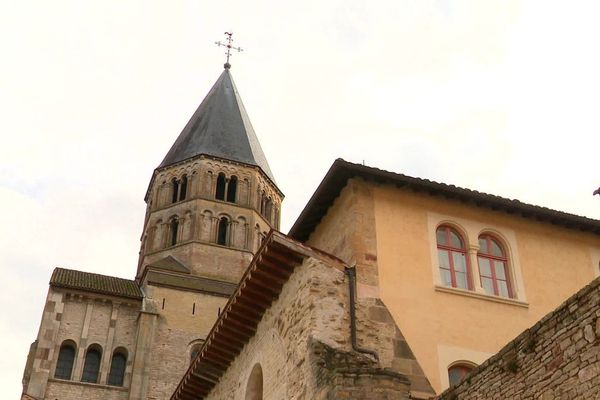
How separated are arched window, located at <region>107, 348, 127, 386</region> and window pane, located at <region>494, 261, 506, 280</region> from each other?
21.9 m

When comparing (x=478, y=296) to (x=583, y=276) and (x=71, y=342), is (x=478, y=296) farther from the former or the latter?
(x=71, y=342)

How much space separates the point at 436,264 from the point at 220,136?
94.9ft

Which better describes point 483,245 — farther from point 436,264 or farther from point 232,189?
point 232,189

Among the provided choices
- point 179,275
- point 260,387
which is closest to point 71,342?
point 179,275

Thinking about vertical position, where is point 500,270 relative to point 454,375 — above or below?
above

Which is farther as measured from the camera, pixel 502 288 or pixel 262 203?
pixel 262 203

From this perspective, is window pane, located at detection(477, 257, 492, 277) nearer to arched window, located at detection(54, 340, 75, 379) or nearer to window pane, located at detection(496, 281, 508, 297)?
window pane, located at detection(496, 281, 508, 297)

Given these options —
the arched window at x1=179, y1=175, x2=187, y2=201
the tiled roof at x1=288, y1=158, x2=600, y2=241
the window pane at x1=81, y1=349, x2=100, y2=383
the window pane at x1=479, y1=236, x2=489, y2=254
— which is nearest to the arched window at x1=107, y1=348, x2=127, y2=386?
the window pane at x1=81, y1=349, x2=100, y2=383

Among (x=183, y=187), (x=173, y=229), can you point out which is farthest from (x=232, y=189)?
(x=173, y=229)

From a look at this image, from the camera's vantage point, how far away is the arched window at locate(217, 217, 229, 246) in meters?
36.9

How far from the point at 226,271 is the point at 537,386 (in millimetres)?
28381

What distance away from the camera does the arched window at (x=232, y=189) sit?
127 ft

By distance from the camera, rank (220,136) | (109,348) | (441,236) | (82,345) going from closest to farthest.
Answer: (441,236), (82,345), (109,348), (220,136)

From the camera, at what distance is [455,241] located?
14039mm
